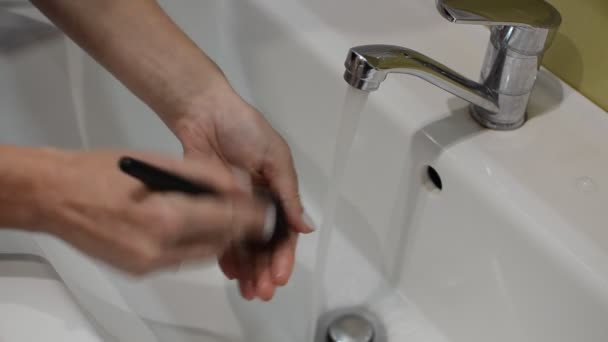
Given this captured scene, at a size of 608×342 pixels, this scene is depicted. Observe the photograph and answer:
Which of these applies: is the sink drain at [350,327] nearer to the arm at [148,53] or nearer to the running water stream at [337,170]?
the running water stream at [337,170]

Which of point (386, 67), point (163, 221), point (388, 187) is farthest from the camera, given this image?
point (388, 187)

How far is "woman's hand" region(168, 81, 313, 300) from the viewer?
1.44 ft

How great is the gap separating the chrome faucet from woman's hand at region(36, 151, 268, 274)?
0.14 m

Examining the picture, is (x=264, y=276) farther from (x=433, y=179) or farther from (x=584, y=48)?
(x=584, y=48)

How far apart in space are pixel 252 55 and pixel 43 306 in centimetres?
35

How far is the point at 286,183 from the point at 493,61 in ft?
A: 0.55

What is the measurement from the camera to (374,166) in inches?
21.7

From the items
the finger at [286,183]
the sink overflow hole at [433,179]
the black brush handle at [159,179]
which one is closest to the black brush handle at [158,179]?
the black brush handle at [159,179]

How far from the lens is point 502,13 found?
16.7 inches

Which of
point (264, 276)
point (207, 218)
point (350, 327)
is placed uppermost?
point (207, 218)

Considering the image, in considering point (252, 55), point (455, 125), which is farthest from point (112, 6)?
point (455, 125)

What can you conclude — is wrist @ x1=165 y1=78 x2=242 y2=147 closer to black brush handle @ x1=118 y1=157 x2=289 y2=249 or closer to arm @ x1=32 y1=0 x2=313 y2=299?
arm @ x1=32 y1=0 x2=313 y2=299

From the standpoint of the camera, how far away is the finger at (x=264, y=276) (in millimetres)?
446

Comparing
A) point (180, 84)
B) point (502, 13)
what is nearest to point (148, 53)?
point (180, 84)
